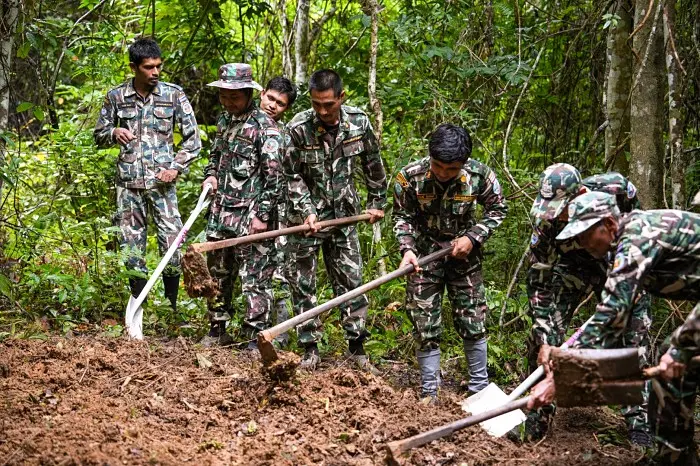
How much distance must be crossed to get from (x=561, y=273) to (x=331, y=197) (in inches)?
74.7

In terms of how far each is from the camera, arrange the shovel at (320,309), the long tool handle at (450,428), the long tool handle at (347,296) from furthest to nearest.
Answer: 1. the long tool handle at (347,296)
2. the shovel at (320,309)
3. the long tool handle at (450,428)

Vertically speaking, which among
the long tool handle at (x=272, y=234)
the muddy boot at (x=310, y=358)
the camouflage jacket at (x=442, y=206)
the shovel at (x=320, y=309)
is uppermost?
the camouflage jacket at (x=442, y=206)

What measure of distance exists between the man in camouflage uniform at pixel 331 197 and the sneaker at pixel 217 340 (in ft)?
2.59

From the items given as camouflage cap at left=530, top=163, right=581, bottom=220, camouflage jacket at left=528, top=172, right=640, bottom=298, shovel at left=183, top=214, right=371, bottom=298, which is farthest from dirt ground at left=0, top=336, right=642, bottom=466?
camouflage cap at left=530, top=163, right=581, bottom=220

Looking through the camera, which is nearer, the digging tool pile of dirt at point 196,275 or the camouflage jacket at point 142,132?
the digging tool pile of dirt at point 196,275

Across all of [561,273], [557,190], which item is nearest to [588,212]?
[557,190]

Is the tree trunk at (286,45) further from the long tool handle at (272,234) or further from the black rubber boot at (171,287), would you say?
the long tool handle at (272,234)

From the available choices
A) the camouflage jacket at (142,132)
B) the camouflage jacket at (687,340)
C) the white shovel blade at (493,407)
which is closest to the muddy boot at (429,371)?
the white shovel blade at (493,407)

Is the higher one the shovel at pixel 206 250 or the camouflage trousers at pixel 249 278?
the shovel at pixel 206 250

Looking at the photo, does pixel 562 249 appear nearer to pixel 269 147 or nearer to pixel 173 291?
pixel 269 147

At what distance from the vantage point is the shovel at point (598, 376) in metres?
3.93

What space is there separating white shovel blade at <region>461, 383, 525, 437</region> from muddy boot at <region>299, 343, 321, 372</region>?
1.35 m

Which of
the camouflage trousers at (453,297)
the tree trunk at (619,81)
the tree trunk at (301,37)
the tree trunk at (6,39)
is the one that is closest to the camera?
the camouflage trousers at (453,297)

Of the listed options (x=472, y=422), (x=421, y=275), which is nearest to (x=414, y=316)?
(x=421, y=275)
